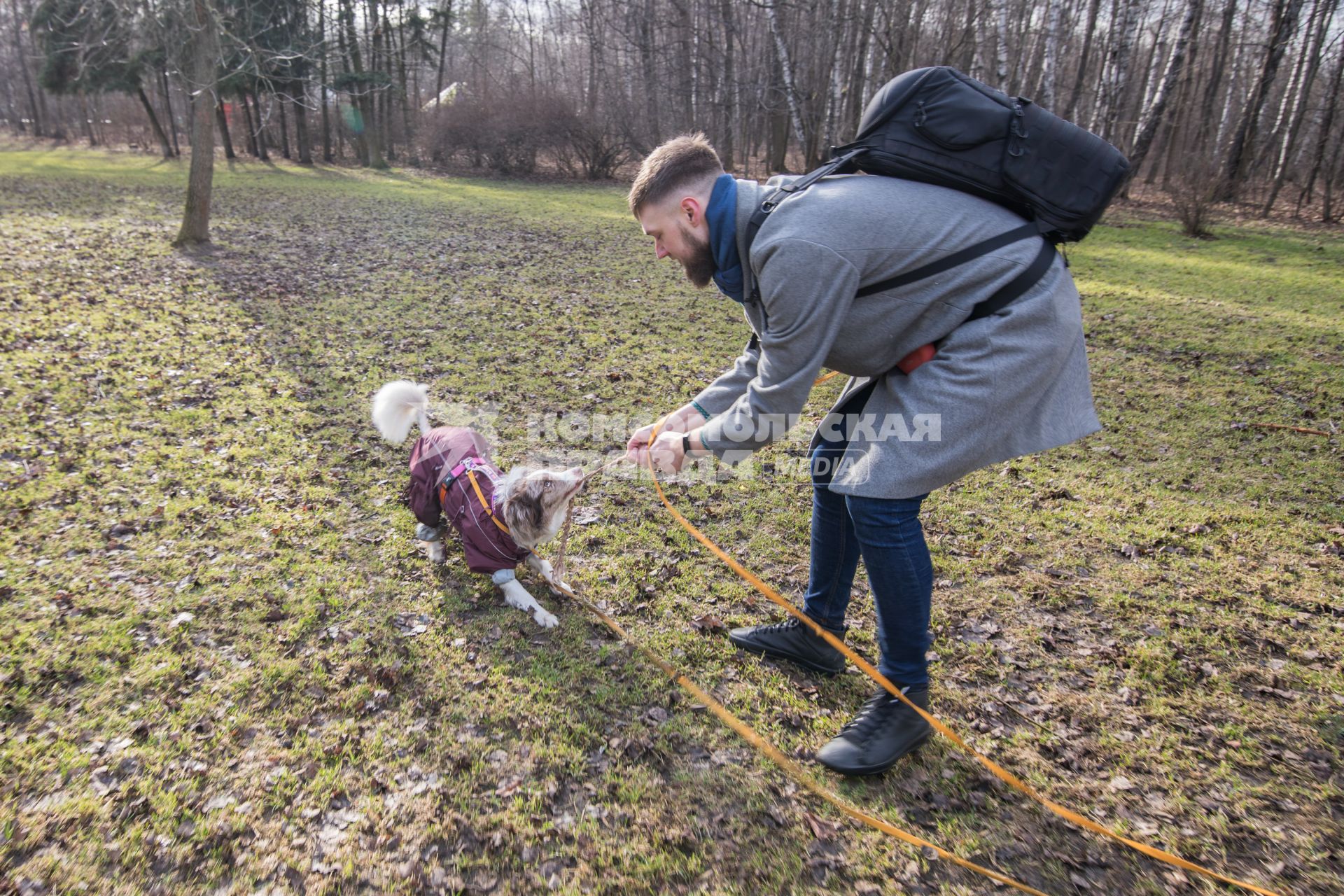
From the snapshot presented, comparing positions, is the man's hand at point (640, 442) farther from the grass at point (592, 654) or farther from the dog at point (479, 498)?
the grass at point (592, 654)

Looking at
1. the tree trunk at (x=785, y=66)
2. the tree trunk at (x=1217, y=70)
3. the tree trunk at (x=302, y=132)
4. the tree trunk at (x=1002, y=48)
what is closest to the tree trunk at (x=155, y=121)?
the tree trunk at (x=302, y=132)

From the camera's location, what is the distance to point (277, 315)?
8297 millimetres

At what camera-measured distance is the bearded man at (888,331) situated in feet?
6.61

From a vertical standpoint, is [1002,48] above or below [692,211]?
above

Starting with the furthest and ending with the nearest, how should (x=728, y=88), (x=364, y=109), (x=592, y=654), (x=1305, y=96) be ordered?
(x=364, y=109)
(x=728, y=88)
(x=1305, y=96)
(x=592, y=654)

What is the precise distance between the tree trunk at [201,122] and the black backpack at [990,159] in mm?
10790

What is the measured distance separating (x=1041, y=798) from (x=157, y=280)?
36.8 ft

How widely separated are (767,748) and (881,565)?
929 mm

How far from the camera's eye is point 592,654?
3312 mm

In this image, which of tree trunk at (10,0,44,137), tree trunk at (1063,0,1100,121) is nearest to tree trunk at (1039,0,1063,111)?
tree trunk at (1063,0,1100,121)

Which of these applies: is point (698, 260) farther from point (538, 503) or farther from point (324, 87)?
point (324, 87)

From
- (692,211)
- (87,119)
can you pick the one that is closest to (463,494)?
(692,211)

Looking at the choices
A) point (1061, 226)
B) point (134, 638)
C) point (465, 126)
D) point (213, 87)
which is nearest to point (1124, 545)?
point (1061, 226)

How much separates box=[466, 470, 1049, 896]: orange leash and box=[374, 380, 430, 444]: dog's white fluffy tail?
599mm
